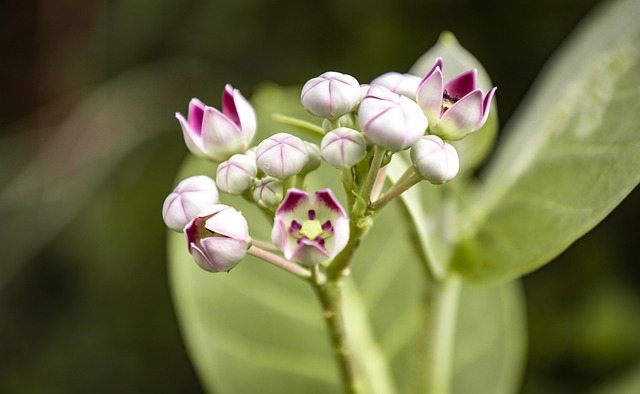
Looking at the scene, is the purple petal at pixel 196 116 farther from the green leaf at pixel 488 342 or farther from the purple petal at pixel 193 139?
the green leaf at pixel 488 342

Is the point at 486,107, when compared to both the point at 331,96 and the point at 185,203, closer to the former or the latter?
the point at 331,96

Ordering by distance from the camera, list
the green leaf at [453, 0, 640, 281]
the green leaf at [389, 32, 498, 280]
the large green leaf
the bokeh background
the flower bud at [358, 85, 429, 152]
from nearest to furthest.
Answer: the flower bud at [358, 85, 429, 152] < the green leaf at [453, 0, 640, 281] < the green leaf at [389, 32, 498, 280] < the large green leaf < the bokeh background

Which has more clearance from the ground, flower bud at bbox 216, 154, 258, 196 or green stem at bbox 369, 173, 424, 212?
flower bud at bbox 216, 154, 258, 196

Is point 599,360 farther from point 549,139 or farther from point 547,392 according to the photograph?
point 549,139

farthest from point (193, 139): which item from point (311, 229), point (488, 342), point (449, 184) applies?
point (488, 342)

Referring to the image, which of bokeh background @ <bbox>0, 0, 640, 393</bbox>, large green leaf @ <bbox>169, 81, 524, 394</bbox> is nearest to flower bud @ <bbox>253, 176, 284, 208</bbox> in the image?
large green leaf @ <bbox>169, 81, 524, 394</bbox>

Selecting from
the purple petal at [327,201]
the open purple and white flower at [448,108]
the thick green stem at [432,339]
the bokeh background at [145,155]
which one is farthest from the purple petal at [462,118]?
the bokeh background at [145,155]

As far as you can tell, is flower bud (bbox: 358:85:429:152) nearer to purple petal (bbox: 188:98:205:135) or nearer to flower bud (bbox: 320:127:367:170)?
flower bud (bbox: 320:127:367:170)
